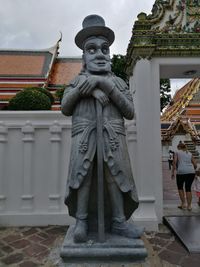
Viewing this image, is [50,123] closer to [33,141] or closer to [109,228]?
[33,141]

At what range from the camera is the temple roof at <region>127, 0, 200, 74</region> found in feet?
16.4

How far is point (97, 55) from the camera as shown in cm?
250

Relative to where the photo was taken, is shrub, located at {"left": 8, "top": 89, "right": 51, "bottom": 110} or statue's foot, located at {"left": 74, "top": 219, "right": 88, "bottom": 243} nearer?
statue's foot, located at {"left": 74, "top": 219, "right": 88, "bottom": 243}

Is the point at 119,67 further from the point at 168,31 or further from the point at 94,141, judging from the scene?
the point at 94,141

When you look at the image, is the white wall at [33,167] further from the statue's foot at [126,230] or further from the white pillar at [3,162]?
the statue's foot at [126,230]

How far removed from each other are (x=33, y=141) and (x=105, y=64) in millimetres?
2926

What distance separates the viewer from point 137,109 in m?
5.07

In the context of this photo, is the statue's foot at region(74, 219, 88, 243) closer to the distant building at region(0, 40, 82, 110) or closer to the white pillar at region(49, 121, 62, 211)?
the white pillar at region(49, 121, 62, 211)

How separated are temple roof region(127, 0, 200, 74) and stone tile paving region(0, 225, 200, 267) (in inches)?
135

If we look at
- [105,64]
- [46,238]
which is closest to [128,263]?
[105,64]

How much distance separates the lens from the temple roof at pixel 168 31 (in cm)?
499

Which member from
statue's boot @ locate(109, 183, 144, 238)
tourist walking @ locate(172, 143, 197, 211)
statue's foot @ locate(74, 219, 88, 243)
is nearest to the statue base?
statue's foot @ locate(74, 219, 88, 243)

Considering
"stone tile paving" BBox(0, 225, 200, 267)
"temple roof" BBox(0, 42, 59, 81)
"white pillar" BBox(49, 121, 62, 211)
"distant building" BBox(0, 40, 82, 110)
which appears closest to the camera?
"stone tile paving" BBox(0, 225, 200, 267)

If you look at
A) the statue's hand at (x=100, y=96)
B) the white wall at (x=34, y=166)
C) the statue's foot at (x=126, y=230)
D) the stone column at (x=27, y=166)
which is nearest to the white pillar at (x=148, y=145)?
the white wall at (x=34, y=166)
